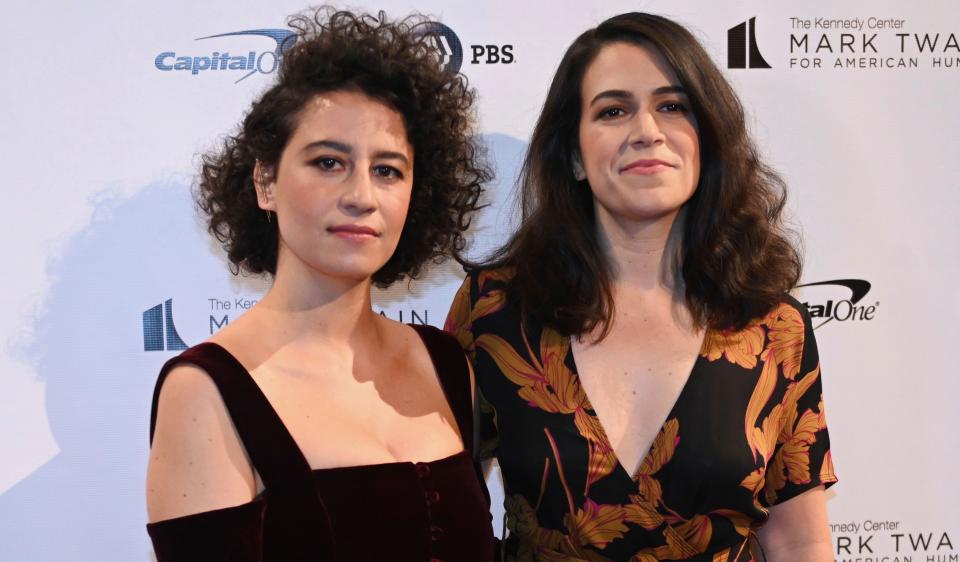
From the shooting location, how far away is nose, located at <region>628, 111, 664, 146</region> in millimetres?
1711

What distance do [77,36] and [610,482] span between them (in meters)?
1.62

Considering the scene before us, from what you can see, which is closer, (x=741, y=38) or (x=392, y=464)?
(x=392, y=464)

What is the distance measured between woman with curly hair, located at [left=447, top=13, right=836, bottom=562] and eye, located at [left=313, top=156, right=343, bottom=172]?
48 centimetres

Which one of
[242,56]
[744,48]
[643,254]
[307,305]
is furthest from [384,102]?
[744,48]

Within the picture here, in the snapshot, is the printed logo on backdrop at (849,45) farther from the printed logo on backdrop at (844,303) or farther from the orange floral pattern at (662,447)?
the orange floral pattern at (662,447)

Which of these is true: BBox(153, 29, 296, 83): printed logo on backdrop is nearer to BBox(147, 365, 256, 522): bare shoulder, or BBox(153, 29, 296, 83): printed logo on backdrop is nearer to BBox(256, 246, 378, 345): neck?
BBox(256, 246, 378, 345): neck

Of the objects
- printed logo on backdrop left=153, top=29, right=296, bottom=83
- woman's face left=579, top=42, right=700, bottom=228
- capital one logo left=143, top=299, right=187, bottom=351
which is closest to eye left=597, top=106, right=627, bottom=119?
woman's face left=579, top=42, right=700, bottom=228

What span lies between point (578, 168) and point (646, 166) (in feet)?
0.76

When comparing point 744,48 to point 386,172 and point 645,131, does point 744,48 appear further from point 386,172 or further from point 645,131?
point 386,172

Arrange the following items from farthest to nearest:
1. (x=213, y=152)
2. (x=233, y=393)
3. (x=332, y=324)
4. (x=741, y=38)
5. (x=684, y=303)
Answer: (x=741, y=38) < (x=213, y=152) < (x=684, y=303) < (x=332, y=324) < (x=233, y=393)

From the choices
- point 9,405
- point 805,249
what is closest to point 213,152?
point 9,405

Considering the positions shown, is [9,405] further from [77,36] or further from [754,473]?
[754,473]

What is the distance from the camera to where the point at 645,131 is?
1.71 metres

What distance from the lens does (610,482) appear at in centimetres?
167
